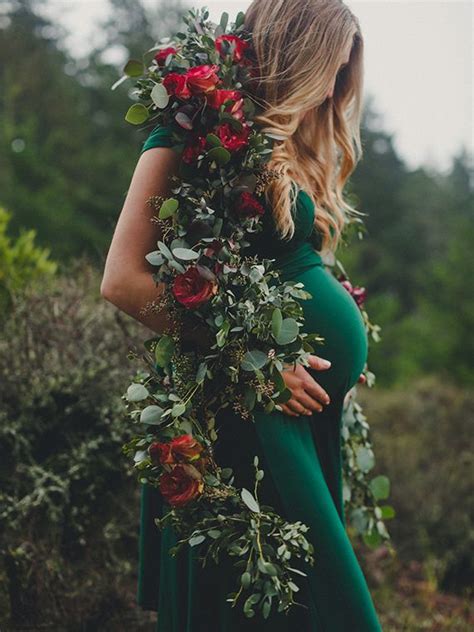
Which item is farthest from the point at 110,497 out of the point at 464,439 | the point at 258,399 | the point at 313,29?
the point at 464,439

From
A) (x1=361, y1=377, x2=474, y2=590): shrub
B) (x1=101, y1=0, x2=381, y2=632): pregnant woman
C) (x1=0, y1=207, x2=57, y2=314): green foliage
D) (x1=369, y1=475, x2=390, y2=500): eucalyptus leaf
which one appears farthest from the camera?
(x1=361, y1=377, x2=474, y2=590): shrub

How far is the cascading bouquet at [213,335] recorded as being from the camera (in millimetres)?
1648

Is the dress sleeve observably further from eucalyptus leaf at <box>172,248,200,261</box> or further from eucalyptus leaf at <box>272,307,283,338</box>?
eucalyptus leaf at <box>272,307,283,338</box>

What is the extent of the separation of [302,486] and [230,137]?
2.95ft

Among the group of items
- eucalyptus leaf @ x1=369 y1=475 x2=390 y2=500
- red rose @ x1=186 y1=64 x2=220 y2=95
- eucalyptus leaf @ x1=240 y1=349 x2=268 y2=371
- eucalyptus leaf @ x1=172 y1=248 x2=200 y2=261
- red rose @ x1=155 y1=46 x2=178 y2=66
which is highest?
red rose @ x1=155 y1=46 x2=178 y2=66

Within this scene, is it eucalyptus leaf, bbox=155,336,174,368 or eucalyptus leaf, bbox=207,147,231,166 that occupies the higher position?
eucalyptus leaf, bbox=207,147,231,166

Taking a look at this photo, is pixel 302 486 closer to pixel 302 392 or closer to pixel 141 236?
pixel 302 392

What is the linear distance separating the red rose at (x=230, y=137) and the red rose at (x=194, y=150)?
5cm

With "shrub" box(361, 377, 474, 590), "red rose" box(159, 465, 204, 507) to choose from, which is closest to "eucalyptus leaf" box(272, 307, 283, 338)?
"red rose" box(159, 465, 204, 507)

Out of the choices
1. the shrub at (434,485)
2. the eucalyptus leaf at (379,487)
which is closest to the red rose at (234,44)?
the eucalyptus leaf at (379,487)

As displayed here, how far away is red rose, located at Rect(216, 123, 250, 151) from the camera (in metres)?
1.77

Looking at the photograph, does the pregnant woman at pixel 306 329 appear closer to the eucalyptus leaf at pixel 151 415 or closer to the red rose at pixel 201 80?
the red rose at pixel 201 80

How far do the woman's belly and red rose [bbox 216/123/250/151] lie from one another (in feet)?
1.27

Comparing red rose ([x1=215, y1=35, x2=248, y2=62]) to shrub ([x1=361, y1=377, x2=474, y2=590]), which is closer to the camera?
red rose ([x1=215, y1=35, x2=248, y2=62])
